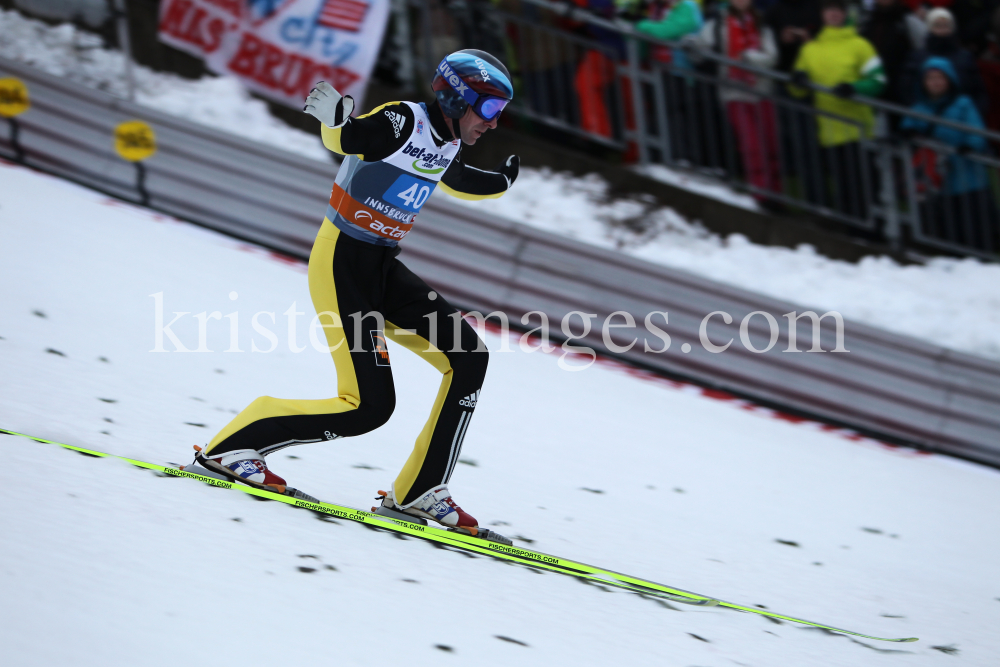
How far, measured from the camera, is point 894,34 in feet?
24.3

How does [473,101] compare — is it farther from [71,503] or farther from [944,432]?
[944,432]

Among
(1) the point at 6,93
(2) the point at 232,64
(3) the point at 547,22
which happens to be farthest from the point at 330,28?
(1) the point at 6,93

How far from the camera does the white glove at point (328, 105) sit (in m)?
3.02

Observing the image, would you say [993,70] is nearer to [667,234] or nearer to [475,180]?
[667,234]

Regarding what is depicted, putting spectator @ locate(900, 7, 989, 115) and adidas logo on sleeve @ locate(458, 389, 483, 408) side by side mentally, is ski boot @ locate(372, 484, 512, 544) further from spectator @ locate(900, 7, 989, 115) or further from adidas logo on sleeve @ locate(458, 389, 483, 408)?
spectator @ locate(900, 7, 989, 115)

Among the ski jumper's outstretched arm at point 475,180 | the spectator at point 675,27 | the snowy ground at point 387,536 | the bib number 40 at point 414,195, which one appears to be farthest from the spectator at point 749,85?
the bib number 40 at point 414,195

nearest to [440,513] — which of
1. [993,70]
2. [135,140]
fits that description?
[135,140]

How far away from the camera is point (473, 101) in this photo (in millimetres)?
3406

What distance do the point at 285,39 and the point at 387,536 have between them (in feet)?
20.1

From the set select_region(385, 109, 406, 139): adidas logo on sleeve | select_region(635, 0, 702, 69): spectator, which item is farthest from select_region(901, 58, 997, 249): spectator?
select_region(385, 109, 406, 139): adidas logo on sleeve

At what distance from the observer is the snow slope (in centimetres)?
743

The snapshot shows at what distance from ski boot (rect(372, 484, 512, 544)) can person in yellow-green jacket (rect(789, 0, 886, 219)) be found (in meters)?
5.28

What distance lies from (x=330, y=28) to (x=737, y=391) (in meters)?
4.76

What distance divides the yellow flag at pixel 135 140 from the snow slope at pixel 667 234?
869 millimetres
